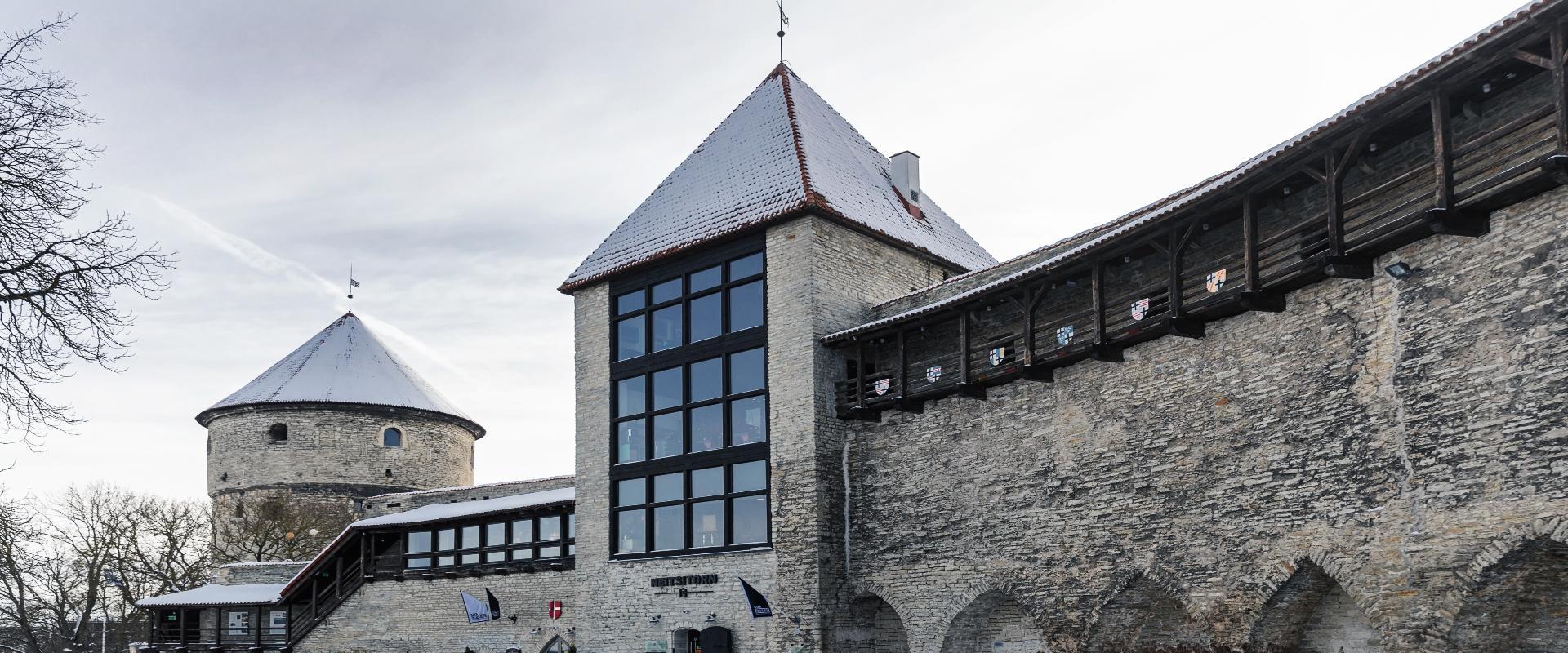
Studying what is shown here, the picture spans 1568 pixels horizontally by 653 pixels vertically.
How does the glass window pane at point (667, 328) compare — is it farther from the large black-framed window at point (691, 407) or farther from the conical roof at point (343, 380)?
the conical roof at point (343, 380)

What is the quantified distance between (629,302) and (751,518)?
5.20m

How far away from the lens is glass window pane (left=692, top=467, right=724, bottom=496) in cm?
2212

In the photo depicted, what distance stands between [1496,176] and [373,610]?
25339mm

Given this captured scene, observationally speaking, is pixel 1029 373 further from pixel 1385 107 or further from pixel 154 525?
pixel 154 525

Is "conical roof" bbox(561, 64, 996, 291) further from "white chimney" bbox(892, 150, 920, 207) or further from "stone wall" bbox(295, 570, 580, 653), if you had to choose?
"stone wall" bbox(295, 570, 580, 653)

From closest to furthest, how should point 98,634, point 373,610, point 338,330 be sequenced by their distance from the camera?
point 373,610 → point 338,330 → point 98,634

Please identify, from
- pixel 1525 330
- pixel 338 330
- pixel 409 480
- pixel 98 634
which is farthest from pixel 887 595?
pixel 98 634

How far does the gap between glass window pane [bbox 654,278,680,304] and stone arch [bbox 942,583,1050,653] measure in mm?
8047

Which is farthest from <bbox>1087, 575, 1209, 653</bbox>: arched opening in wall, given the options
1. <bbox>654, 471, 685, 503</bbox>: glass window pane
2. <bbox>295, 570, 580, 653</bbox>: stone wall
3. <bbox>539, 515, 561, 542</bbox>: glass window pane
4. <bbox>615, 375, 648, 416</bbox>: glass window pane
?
<bbox>539, 515, 561, 542</bbox>: glass window pane

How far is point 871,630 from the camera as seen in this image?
2091 cm

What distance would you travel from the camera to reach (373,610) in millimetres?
29703

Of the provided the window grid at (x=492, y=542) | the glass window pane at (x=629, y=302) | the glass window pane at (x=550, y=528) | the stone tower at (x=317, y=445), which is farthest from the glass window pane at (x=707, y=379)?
the stone tower at (x=317, y=445)

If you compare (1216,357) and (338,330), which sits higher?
(338,330)

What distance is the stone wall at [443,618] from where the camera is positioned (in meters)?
26.0
